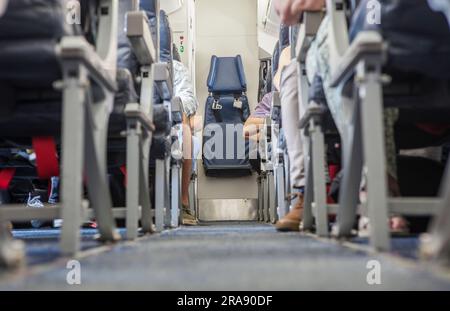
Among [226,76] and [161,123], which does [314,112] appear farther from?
[226,76]

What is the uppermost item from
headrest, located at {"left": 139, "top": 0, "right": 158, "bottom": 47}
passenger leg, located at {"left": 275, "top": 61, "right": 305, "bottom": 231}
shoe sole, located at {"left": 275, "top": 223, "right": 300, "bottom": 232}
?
headrest, located at {"left": 139, "top": 0, "right": 158, "bottom": 47}

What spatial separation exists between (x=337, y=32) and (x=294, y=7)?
572 mm

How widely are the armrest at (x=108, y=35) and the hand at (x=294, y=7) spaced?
73cm

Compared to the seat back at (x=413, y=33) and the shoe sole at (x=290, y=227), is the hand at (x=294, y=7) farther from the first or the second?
the shoe sole at (x=290, y=227)

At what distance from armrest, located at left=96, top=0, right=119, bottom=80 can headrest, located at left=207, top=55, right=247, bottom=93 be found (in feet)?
16.7

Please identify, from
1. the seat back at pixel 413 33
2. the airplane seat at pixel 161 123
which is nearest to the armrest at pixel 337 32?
the seat back at pixel 413 33

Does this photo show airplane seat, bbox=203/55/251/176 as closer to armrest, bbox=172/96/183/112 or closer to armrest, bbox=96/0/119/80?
armrest, bbox=172/96/183/112

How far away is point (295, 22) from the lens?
7.41ft

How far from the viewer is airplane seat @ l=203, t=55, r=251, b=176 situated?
260 inches

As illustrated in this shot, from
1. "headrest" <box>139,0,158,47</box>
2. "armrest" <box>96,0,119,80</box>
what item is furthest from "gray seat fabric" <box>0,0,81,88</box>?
"headrest" <box>139,0,158,47</box>

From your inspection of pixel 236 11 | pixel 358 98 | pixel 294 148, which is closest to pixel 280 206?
pixel 294 148

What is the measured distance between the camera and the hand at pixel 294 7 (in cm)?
208
